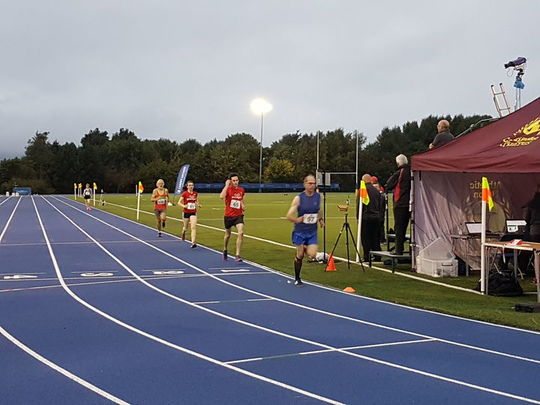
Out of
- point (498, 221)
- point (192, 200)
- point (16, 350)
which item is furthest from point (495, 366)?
point (192, 200)

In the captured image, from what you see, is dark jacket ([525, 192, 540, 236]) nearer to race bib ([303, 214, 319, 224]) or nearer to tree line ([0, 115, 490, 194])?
race bib ([303, 214, 319, 224])

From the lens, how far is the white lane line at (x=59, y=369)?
4801mm

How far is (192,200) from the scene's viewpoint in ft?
55.8

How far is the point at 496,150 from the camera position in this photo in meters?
9.76

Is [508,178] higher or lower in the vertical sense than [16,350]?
higher

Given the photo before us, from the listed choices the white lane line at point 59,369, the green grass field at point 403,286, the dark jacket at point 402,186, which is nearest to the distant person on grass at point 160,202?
the green grass field at point 403,286

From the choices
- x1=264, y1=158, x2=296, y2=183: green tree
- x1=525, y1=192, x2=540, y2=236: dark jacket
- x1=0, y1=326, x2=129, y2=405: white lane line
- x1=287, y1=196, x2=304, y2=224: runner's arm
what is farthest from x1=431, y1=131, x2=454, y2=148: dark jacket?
x1=264, y1=158, x2=296, y2=183: green tree

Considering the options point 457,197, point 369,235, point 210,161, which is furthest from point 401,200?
point 210,161

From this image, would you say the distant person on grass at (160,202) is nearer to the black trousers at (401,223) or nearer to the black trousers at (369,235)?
the black trousers at (369,235)

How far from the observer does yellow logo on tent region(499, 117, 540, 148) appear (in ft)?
31.2

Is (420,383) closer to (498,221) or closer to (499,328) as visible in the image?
(499,328)

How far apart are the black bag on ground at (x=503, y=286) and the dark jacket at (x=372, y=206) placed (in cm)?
399

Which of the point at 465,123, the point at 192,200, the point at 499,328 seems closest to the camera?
the point at 499,328

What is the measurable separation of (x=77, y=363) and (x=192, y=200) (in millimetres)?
11438
